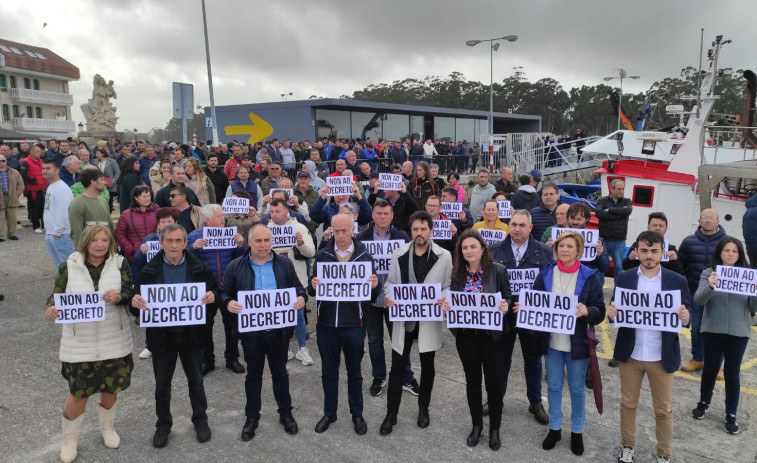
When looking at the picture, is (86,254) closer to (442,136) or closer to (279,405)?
(279,405)

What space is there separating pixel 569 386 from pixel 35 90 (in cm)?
6693

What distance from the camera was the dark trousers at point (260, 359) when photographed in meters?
4.86

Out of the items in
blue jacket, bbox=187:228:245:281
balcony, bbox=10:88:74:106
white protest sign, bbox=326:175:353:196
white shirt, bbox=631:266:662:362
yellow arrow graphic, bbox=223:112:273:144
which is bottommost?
white shirt, bbox=631:266:662:362

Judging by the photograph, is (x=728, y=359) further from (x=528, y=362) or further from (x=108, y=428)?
(x=108, y=428)

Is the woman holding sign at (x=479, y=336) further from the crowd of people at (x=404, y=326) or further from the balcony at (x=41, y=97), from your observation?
the balcony at (x=41, y=97)

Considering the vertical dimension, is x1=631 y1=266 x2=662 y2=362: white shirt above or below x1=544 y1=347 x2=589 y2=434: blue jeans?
above

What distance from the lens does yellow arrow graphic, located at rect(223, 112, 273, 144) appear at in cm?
2884

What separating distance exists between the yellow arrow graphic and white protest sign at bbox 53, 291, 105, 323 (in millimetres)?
25245

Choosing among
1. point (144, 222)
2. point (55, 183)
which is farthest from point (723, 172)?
point (55, 183)

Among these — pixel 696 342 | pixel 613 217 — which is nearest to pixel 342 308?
pixel 696 342

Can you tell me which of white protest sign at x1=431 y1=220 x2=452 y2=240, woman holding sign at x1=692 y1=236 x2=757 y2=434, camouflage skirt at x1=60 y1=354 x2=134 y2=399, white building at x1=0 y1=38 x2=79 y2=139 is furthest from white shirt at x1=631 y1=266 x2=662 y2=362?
white building at x1=0 y1=38 x2=79 y2=139

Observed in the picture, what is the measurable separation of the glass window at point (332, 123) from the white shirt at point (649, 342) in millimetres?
25281

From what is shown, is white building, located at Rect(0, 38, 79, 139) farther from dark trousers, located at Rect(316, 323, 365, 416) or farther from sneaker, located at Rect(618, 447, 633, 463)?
sneaker, located at Rect(618, 447, 633, 463)

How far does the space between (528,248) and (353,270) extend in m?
2.04
